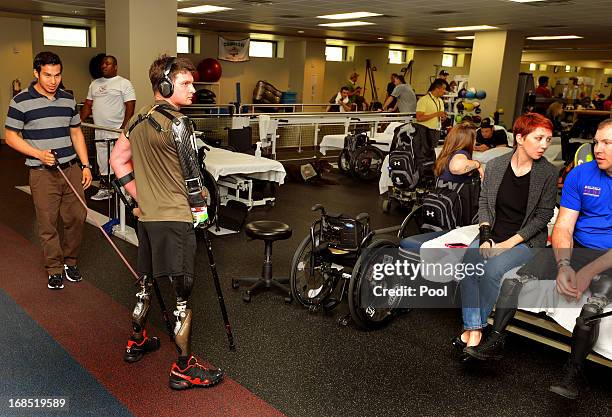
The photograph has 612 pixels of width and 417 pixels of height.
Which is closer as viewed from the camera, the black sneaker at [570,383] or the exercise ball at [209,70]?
the black sneaker at [570,383]

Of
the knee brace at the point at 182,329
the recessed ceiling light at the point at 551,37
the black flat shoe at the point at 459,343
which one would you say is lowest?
the black flat shoe at the point at 459,343

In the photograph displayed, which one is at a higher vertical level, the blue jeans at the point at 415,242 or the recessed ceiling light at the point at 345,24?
the recessed ceiling light at the point at 345,24

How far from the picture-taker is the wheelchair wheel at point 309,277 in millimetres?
3248

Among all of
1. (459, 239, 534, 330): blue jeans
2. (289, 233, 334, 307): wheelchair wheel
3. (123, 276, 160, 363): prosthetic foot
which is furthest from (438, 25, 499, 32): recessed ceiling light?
(123, 276, 160, 363): prosthetic foot

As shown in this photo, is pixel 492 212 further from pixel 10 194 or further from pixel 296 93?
pixel 296 93

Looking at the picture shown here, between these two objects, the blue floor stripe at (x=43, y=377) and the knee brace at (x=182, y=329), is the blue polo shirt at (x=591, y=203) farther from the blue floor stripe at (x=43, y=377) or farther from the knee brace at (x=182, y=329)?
the blue floor stripe at (x=43, y=377)

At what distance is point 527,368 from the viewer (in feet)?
9.55

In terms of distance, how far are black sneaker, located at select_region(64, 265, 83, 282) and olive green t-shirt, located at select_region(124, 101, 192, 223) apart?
1613 mm

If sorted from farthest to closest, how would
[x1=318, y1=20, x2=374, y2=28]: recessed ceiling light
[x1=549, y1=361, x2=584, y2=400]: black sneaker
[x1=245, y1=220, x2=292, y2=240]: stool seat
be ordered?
[x1=318, y1=20, x2=374, y2=28]: recessed ceiling light, [x1=245, y1=220, x2=292, y2=240]: stool seat, [x1=549, y1=361, x2=584, y2=400]: black sneaker

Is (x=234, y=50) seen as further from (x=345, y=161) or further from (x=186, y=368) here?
(x=186, y=368)

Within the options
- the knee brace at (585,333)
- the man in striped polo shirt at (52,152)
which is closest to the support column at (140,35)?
the man in striped polo shirt at (52,152)

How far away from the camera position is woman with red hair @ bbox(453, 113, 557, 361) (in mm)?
2805

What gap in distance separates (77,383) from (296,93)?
1361 centimetres

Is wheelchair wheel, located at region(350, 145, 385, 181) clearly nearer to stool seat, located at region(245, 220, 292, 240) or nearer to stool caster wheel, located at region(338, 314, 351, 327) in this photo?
stool seat, located at region(245, 220, 292, 240)
